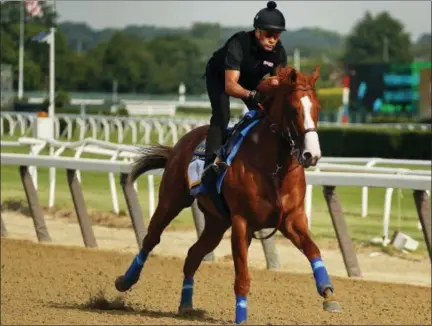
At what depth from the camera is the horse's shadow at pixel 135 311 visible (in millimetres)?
7616

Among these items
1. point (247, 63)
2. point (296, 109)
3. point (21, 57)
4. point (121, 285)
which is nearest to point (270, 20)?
point (247, 63)

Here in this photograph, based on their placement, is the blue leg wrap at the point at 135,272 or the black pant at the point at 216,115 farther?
the blue leg wrap at the point at 135,272

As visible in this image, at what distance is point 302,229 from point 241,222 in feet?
1.12

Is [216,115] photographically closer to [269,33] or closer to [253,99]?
[253,99]

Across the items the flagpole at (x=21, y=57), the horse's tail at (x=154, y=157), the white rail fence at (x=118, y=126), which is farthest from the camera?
the white rail fence at (x=118, y=126)

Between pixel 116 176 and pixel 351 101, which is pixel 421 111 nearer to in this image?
pixel 351 101

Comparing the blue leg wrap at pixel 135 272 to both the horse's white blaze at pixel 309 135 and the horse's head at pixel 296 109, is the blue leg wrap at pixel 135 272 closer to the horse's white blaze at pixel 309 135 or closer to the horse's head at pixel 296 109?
the horse's head at pixel 296 109

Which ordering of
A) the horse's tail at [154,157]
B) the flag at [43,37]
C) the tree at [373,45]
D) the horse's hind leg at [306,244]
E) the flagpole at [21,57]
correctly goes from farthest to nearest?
the tree at [373,45], the flag at [43,37], the flagpole at [21,57], the horse's tail at [154,157], the horse's hind leg at [306,244]

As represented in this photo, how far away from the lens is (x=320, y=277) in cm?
698

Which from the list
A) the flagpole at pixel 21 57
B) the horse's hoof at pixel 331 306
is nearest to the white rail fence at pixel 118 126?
the flagpole at pixel 21 57

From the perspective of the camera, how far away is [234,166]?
7.37m

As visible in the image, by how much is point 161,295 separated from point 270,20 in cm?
249

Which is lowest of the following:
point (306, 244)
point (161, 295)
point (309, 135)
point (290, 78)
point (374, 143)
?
point (374, 143)

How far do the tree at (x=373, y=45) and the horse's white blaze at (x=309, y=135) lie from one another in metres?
44.8
